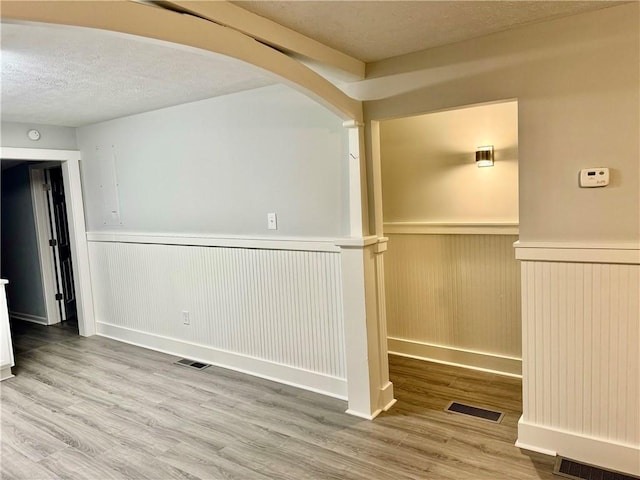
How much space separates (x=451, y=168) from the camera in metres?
3.49

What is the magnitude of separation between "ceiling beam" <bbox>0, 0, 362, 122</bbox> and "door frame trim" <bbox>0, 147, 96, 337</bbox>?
3511mm

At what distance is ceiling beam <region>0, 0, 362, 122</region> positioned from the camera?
4.45 feet

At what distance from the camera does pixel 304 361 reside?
3.29 m

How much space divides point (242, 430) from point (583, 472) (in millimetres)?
1887

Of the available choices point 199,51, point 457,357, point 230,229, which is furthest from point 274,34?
point 457,357

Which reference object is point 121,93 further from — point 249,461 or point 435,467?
point 435,467

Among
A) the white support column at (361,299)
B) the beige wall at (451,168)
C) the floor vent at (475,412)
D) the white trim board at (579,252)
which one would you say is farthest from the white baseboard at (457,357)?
the white trim board at (579,252)

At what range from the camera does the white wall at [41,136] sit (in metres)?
4.17

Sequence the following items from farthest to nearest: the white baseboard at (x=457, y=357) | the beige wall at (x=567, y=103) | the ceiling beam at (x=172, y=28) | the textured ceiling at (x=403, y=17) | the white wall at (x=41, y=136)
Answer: the white wall at (x=41, y=136) < the white baseboard at (x=457, y=357) < the beige wall at (x=567, y=103) < the textured ceiling at (x=403, y=17) < the ceiling beam at (x=172, y=28)

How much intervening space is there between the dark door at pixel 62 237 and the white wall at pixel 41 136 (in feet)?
3.34

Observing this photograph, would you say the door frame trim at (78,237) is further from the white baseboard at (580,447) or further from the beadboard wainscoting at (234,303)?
the white baseboard at (580,447)

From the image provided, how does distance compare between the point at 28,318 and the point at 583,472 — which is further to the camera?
the point at 28,318

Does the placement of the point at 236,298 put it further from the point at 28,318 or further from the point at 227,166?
the point at 28,318

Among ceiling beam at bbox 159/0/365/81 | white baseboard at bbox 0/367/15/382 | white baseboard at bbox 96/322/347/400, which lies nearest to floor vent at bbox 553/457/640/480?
white baseboard at bbox 96/322/347/400
